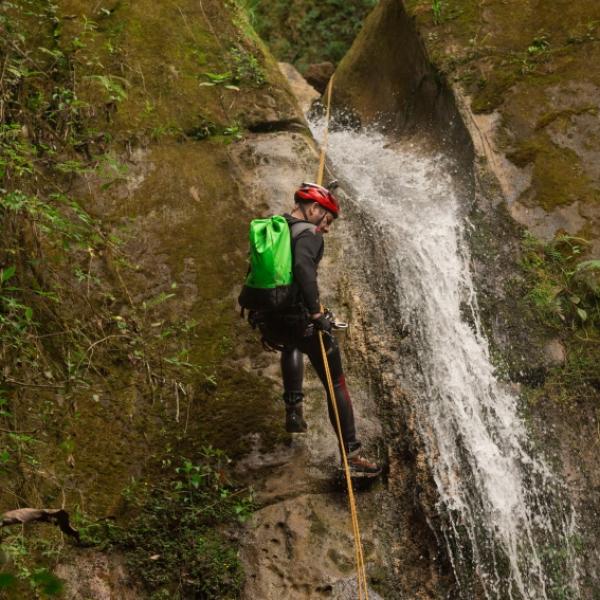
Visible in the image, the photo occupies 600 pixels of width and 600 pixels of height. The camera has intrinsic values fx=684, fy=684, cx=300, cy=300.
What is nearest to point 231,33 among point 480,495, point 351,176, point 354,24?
A: point 351,176

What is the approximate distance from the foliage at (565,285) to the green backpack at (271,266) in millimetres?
3164

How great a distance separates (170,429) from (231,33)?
4489mm

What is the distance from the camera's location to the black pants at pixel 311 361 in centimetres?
499

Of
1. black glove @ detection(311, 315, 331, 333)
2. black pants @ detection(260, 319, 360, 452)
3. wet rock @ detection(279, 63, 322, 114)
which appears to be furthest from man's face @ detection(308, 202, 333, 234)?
wet rock @ detection(279, 63, 322, 114)

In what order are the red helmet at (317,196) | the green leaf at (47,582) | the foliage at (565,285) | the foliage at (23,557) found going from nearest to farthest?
the green leaf at (47,582)
the foliage at (23,557)
the red helmet at (317,196)
the foliage at (565,285)

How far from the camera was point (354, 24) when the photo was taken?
48.0 ft

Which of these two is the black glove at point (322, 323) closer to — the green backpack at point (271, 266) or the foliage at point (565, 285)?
the green backpack at point (271, 266)

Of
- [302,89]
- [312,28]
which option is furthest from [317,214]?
[312,28]

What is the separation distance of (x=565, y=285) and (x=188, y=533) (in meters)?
4.30

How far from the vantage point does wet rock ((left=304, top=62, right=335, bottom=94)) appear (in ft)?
43.5

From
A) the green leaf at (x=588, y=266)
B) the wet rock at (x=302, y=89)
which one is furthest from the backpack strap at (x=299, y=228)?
the wet rock at (x=302, y=89)

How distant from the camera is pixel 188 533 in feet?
17.4

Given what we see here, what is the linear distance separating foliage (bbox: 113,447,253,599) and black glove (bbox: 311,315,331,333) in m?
1.46

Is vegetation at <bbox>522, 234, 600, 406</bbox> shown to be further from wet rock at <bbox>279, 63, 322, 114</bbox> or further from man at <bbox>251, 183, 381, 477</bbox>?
wet rock at <bbox>279, 63, 322, 114</bbox>
